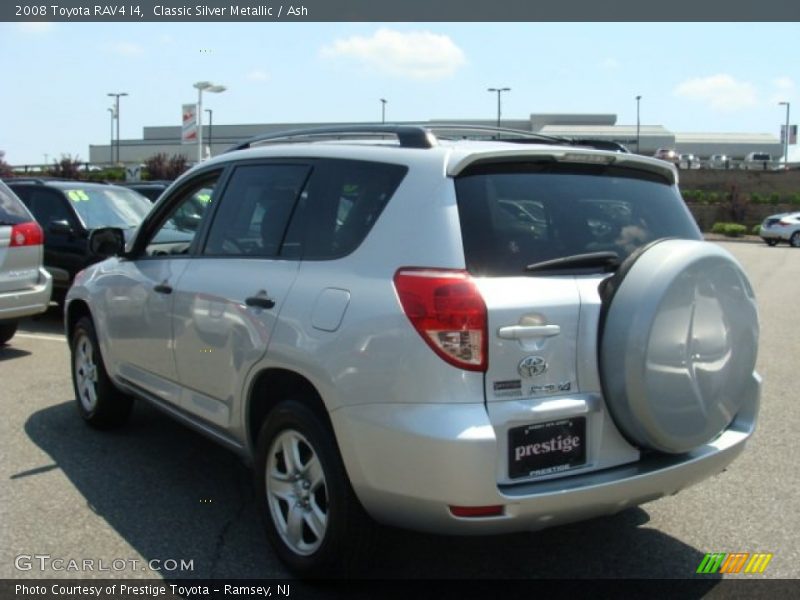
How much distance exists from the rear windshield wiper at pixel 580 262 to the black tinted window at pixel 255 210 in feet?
4.13

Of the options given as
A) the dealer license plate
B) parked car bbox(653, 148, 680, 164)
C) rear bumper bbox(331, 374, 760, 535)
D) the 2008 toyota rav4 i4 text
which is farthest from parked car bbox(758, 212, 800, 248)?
the dealer license plate

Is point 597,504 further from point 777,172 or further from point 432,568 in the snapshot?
point 777,172

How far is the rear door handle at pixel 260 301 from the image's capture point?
373 centimetres

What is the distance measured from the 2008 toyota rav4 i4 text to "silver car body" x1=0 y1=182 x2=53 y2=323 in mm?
4929

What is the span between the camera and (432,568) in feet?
12.4

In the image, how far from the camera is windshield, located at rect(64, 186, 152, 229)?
10.7m

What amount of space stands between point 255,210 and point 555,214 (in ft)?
5.05

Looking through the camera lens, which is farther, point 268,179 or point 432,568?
point 268,179

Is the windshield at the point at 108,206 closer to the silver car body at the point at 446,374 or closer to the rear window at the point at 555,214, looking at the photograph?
the silver car body at the point at 446,374

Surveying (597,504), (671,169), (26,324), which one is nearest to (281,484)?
(597,504)

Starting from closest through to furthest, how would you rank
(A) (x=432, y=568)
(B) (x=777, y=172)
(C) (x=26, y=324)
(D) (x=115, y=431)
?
1. (A) (x=432, y=568)
2. (D) (x=115, y=431)
3. (C) (x=26, y=324)
4. (B) (x=777, y=172)

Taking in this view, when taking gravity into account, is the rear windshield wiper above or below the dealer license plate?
above

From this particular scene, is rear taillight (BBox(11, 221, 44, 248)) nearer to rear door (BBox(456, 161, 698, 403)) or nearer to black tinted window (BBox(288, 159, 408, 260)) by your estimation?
black tinted window (BBox(288, 159, 408, 260))

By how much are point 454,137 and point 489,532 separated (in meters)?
1.97
